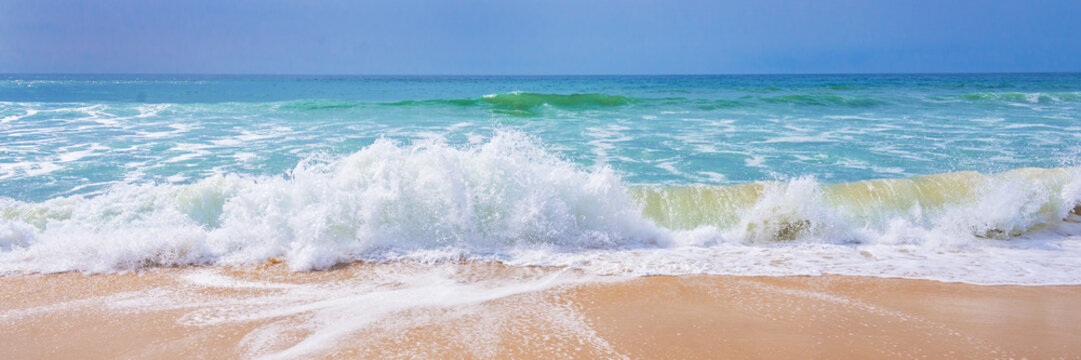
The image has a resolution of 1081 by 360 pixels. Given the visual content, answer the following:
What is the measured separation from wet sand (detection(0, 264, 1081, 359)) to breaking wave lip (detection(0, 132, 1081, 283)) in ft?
1.08

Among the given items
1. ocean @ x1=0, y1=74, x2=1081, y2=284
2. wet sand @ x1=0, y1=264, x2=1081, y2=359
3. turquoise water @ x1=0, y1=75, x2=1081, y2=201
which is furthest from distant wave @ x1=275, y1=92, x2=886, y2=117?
wet sand @ x1=0, y1=264, x2=1081, y2=359

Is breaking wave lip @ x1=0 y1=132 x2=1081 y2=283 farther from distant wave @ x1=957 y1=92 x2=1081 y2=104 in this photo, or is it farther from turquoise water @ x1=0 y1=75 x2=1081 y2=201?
distant wave @ x1=957 y1=92 x2=1081 y2=104

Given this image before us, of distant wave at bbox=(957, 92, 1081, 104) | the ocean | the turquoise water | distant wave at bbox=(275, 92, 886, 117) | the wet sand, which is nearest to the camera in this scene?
the wet sand

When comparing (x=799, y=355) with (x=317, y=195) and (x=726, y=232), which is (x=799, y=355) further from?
(x=317, y=195)

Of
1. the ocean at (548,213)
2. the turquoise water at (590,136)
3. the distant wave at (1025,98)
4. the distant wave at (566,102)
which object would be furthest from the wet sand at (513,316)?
the distant wave at (1025,98)

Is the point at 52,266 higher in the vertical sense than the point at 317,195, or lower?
lower

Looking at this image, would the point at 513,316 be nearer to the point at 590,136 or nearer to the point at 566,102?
the point at 590,136

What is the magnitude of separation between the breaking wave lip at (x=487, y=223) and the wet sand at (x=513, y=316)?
0.33m

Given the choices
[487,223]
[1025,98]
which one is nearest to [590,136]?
[487,223]

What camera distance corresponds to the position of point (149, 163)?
827 cm

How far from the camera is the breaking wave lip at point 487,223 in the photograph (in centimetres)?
457

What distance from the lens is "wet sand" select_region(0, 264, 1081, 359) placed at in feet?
9.90

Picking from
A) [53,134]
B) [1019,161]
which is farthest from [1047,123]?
[53,134]

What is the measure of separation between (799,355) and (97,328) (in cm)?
374
